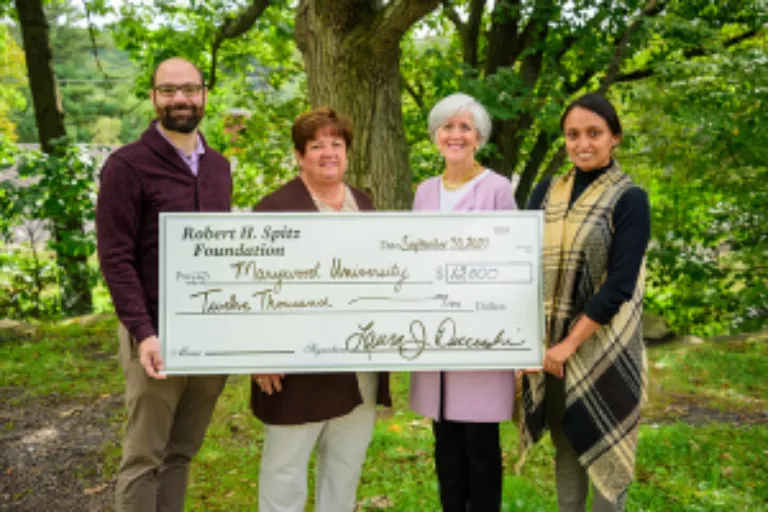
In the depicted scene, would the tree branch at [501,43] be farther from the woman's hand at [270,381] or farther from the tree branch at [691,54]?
the woman's hand at [270,381]

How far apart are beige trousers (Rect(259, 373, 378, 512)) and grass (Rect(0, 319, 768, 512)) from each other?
2.96 feet

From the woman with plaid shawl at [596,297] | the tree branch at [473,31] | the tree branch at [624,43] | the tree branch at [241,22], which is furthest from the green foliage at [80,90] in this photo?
the woman with plaid shawl at [596,297]

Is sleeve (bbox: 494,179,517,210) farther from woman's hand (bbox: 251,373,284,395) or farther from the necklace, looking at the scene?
woman's hand (bbox: 251,373,284,395)

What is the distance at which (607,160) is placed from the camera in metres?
2.50

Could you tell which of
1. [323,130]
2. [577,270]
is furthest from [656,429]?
[323,130]

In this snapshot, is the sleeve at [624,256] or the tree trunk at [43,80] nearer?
the sleeve at [624,256]

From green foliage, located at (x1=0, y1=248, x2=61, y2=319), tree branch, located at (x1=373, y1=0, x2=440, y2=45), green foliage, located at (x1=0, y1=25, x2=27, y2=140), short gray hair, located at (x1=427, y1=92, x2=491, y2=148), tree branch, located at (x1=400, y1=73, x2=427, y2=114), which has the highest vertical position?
green foliage, located at (x1=0, y1=25, x2=27, y2=140)

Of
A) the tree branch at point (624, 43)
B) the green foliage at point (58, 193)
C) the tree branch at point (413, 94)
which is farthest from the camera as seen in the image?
the tree branch at point (413, 94)

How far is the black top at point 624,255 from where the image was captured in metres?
2.35

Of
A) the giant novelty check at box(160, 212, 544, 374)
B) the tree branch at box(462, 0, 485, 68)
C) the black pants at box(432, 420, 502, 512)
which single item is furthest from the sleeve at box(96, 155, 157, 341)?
the tree branch at box(462, 0, 485, 68)

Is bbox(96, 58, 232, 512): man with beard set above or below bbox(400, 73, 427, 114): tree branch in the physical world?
below

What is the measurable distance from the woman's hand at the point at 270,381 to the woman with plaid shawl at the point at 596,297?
3.48ft

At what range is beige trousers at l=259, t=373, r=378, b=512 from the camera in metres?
2.63

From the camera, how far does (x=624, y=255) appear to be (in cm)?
236
